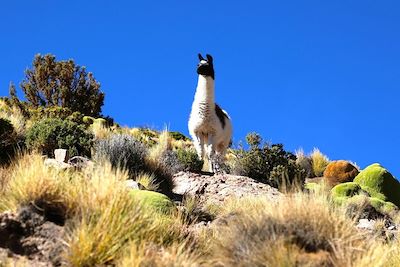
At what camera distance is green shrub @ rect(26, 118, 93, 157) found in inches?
589

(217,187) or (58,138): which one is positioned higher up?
(58,138)

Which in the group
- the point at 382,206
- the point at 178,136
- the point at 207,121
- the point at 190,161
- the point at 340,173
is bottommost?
the point at 382,206

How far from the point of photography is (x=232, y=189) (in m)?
14.6

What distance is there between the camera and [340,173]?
69.6ft

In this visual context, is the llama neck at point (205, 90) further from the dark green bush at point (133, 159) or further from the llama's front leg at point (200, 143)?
the dark green bush at point (133, 159)

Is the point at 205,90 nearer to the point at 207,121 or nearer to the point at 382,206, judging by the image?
the point at 207,121

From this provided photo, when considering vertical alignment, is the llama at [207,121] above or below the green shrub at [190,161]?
above

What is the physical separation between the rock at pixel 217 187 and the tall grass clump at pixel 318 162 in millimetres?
8677

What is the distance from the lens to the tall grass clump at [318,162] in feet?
78.2

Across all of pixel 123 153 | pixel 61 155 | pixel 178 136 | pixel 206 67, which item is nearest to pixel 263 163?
pixel 206 67

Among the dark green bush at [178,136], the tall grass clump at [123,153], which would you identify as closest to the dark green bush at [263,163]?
the tall grass clump at [123,153]

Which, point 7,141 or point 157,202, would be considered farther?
point 7,141

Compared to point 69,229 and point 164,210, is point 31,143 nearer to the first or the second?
point 164,210

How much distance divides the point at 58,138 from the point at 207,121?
3.77 metres
